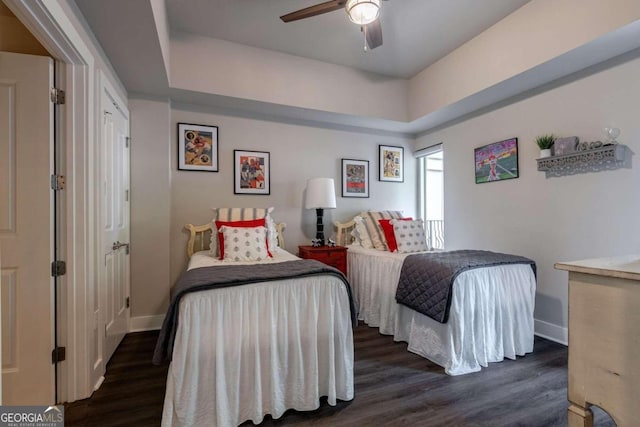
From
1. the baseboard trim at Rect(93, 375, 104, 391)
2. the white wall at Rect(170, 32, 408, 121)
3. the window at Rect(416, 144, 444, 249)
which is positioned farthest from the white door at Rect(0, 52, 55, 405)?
the window at Rect(416, 144, 444, 249)

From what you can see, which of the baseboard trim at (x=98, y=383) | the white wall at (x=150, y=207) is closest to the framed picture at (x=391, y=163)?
the white wall at (x=150, y=207)

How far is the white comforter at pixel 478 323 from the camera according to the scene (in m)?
2.23

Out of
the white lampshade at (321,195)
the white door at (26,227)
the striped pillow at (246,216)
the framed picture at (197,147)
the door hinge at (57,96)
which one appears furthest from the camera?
the white lampshade at (321,195)

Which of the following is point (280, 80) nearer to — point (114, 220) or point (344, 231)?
point (344, 231)

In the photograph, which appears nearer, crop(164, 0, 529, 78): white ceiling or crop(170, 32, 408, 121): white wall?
crop(164, 0, 529, 78): white ceiling

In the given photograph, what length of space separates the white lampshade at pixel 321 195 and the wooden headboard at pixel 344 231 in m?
0.55

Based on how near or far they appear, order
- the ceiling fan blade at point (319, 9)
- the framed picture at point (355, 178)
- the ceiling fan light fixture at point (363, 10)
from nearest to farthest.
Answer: the ceiling fan light fixture at point (363, 10) → the ceiling fan blade at point (319, 9) → the framed picture at point (355, 178)

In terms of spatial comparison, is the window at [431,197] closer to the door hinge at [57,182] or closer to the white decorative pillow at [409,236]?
the white decorative pillow at [409,236]

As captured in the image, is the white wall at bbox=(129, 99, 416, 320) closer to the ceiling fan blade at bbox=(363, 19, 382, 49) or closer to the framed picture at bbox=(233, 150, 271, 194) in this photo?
the framed picture at bbox=(233, 150, 271, 194)

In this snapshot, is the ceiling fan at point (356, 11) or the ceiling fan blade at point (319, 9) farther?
the ceiling fan blade at point (319, 9)

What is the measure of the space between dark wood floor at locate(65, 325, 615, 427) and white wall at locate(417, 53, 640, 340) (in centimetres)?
89

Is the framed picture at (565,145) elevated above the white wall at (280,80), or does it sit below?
below

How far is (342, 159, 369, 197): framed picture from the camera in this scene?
4.09 metres

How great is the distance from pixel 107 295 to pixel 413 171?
4.03m
